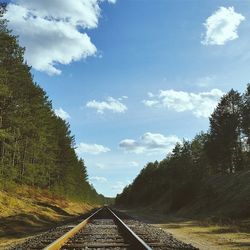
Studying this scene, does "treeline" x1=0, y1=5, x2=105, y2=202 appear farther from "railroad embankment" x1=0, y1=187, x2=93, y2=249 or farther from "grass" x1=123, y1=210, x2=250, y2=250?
"grass" x1=123, y1=210, x2=250, y2=250

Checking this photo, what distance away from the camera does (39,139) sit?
152ft

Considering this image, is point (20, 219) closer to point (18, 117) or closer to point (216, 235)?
point (216, 235)

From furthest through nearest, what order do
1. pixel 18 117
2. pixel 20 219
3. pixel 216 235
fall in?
pixel 18 117
pixel 20 219
pixel 216 235

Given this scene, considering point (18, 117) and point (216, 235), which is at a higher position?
point (18, 117)

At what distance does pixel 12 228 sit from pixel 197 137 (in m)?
105

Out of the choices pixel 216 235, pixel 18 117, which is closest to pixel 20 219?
pixel 216 235

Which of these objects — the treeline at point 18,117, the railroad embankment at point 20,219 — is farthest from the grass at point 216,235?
the treeline at point 18,117

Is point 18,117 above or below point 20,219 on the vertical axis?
above

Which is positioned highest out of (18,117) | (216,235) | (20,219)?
(18,117)

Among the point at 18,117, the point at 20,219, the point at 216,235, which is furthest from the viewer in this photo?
the point at 18,117

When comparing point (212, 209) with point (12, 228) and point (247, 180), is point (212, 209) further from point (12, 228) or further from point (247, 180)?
point (12, 228)

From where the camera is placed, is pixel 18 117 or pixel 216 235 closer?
pixel 216 235

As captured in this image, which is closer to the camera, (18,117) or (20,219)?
(20,219)

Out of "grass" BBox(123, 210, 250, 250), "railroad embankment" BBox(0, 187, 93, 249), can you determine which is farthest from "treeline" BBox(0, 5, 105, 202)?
"grass" BBox(123, 210, 250, 250)
